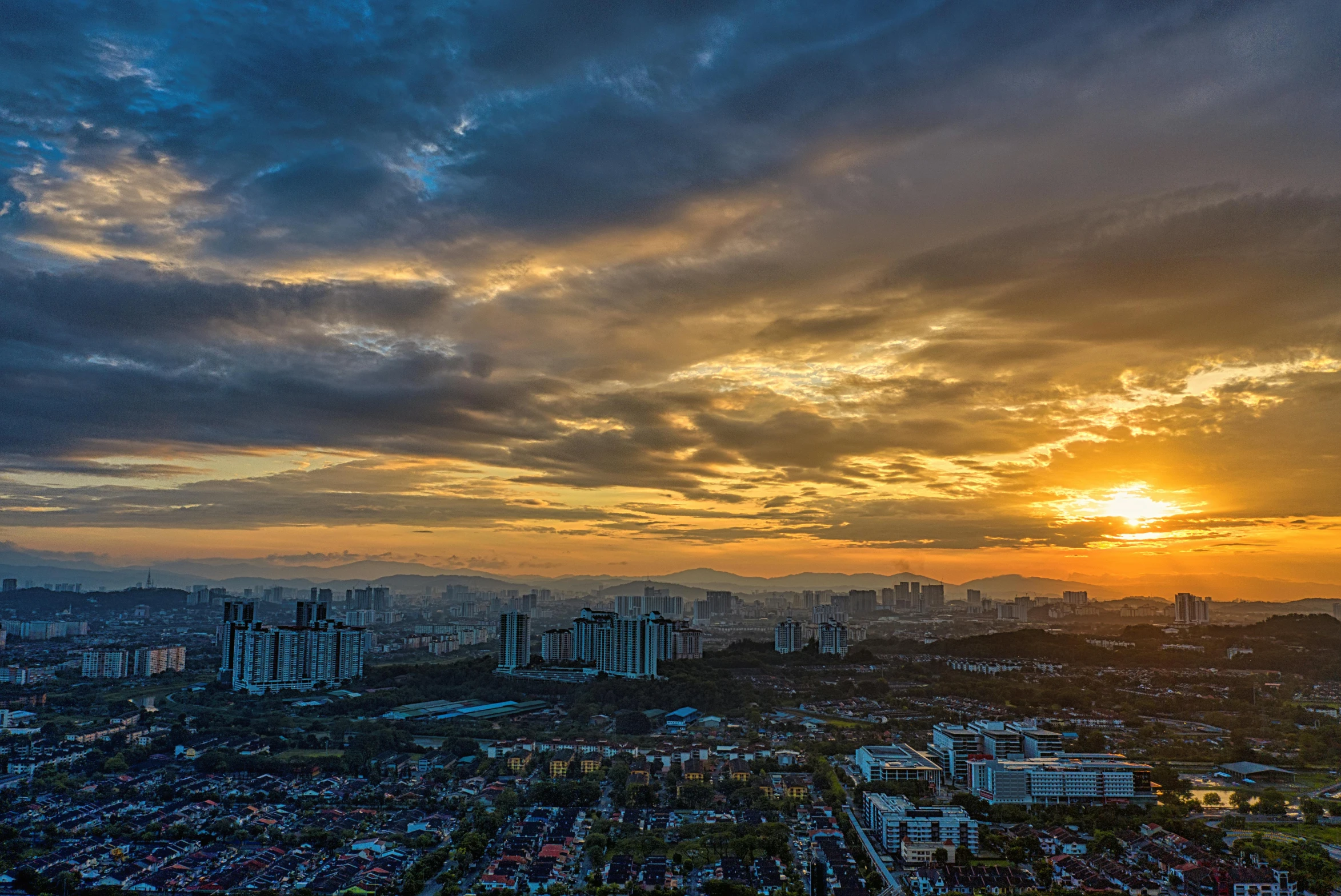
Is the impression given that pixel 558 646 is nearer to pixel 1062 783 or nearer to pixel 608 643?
pixel 608 643

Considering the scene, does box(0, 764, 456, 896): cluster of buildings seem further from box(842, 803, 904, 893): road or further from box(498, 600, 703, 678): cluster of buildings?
box(498, 600, 703, 678): cluster of buildings

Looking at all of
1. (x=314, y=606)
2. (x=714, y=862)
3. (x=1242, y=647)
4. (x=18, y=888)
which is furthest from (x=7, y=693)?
(x=1242, y=647)

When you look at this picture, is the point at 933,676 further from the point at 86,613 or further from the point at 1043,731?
the point at 86,613

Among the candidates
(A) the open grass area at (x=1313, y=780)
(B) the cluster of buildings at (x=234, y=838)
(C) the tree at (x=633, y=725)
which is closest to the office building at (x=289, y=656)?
(B) the cluster of buildings at (x=234, y=838)

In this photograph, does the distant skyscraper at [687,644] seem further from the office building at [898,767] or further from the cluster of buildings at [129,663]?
the cluster of buildings at [129,663]

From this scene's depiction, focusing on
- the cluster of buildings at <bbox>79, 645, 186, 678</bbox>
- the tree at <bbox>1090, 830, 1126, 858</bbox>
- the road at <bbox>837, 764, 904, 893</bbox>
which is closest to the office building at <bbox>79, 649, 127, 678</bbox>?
the cluster of buildings at <bbox>79, 645, 186, 678</bbox>

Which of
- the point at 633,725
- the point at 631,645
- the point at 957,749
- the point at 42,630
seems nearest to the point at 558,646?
the point at 631,645
